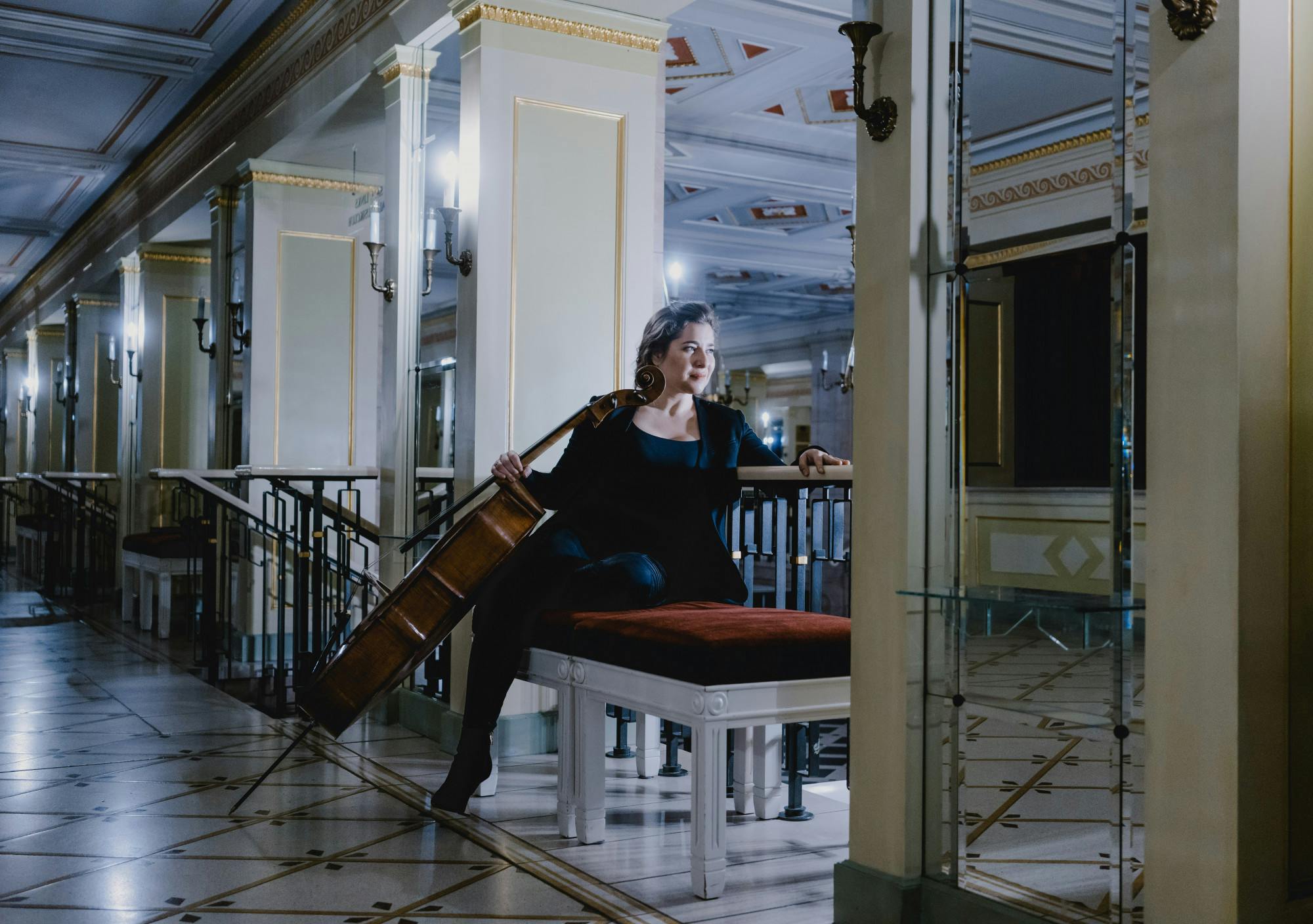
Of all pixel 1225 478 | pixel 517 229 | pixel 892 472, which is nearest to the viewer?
pixel 1225 478

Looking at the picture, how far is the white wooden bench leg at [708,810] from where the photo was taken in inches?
112

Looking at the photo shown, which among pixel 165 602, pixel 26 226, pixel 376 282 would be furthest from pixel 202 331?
pixel 26 226

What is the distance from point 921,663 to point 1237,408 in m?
0.89

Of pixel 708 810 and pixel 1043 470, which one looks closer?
pixel 1043 470

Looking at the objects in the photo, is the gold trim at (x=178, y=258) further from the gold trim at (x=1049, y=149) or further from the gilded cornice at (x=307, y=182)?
the gold trim at (x=1049, y=149)

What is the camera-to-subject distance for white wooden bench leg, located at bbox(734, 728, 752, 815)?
3.68m

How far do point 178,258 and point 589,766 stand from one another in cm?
833

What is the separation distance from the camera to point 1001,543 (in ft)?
8.04

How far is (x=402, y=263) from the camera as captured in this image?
17.6ft

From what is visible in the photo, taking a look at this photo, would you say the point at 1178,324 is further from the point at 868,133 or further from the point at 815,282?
the point at 815,282

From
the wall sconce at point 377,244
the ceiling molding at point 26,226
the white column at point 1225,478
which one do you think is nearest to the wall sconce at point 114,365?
the ceiling molding at point 26,226

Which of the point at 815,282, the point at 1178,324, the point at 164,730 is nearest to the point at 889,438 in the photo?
the point at 1178,324

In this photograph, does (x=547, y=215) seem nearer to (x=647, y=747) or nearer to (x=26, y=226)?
(x=647, y=747)

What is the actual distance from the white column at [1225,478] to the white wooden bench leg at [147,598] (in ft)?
24.8
